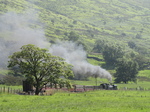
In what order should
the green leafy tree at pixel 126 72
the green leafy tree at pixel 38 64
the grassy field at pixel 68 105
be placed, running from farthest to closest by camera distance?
the green leafy tree at pixel 126 72 → the green leafy tree at pixel 38 64 → the grassy field at pixel 68 105

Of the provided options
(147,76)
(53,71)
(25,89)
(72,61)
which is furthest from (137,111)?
(147,76)

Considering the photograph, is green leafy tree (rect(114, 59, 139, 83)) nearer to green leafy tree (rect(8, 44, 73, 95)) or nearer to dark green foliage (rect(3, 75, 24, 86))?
dark green foliage (rect(3, 75, 24, 86))

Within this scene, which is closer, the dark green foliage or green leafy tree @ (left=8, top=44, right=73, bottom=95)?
green leafy tree @ (left=8, top=44, right=73, bottom=95)

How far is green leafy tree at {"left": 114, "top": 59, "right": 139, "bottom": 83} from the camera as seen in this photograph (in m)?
160

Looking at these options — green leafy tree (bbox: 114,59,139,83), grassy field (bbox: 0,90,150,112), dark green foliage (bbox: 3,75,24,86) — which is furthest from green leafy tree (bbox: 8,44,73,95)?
green leafy tree (bbox: 114,59,139,83)

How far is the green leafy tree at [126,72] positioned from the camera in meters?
160

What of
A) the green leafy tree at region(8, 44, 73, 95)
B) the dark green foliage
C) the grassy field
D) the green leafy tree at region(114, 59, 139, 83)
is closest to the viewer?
the grassy field

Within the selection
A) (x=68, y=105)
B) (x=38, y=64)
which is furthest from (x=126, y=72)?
(x=68, y=105)

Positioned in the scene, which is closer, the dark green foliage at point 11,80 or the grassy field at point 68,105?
the grassy field at point 68,105

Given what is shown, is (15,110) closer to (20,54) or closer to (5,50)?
(20,54)

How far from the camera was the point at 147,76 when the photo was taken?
184 metres

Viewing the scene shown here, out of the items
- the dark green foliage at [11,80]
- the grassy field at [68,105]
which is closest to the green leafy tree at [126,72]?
the dark green foliage at [11,80]

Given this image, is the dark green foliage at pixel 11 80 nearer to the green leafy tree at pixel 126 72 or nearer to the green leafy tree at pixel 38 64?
the green leafy tree at pixel 38 64

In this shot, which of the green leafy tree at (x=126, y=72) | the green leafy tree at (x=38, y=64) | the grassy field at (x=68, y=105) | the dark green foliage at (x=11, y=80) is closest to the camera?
the grassy field at (x=68, y=105)
